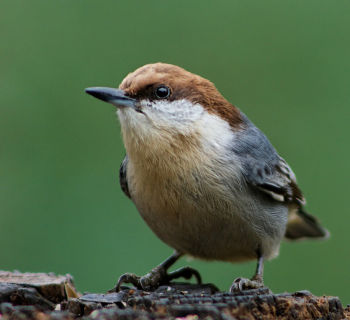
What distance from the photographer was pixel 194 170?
4.23m

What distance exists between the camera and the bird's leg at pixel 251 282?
4.09 metres

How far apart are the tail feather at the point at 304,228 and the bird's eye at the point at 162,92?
2.04m

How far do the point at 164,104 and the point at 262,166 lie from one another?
88 cm

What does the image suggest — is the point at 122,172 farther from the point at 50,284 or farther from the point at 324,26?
the point at 324,26

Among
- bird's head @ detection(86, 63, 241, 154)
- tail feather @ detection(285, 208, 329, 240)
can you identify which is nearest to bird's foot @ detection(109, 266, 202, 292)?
bird's head @ detection(86, 63, 241, 154)

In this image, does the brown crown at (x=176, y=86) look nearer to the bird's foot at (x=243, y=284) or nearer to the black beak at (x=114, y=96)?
the black beak at (x=114, y=96)

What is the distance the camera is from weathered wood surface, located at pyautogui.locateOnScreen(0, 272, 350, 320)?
2.97 metres

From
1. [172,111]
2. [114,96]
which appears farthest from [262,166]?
[114,96]

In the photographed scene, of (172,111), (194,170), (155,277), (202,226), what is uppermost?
(172,111)

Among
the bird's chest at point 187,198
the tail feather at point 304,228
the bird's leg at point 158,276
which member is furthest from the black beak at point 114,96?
the tail feather at point 304,228

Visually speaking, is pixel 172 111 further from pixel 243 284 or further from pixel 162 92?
pixel 243 284

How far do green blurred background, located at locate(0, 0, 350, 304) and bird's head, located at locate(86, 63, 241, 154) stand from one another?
123 cm

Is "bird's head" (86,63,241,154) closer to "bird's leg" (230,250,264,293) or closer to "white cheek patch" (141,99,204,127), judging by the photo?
"white cheek patch" (141,99,204,127)

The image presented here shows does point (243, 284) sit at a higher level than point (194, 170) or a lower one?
lower
